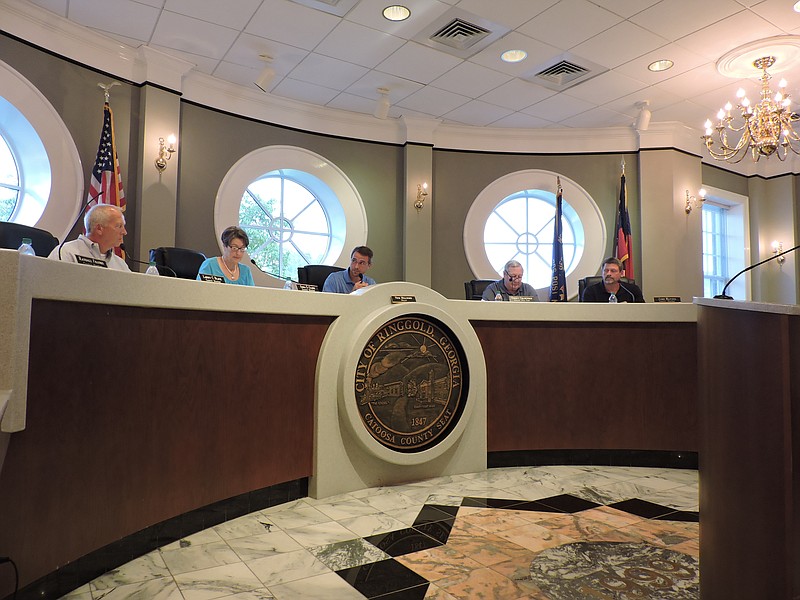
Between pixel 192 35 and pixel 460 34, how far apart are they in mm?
2270

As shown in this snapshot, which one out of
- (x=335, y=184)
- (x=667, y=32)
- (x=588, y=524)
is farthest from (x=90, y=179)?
(x=667, y=32)

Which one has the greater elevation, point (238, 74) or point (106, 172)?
point (238, 74)

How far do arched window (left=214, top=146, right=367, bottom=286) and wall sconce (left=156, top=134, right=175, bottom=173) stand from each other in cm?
79

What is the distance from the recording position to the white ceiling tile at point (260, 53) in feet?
17.3

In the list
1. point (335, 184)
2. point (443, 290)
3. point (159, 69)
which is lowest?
point (443, 290)

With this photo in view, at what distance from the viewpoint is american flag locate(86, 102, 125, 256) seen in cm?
488

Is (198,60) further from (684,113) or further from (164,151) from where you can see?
(684,113)

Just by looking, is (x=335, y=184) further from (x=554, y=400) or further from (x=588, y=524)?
(x=588, y=524)

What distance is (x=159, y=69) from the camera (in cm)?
541

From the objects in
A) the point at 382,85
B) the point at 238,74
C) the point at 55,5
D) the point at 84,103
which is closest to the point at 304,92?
the point at 238,74

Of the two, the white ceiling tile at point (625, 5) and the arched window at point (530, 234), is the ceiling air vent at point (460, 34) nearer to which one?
the white ceiling tile at point (625, 5)

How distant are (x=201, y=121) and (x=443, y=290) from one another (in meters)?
3.25

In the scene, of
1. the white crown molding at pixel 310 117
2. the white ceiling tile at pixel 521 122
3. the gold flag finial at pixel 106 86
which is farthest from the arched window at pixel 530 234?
the gold flag finial at pixel 106 86

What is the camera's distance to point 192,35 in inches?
202
